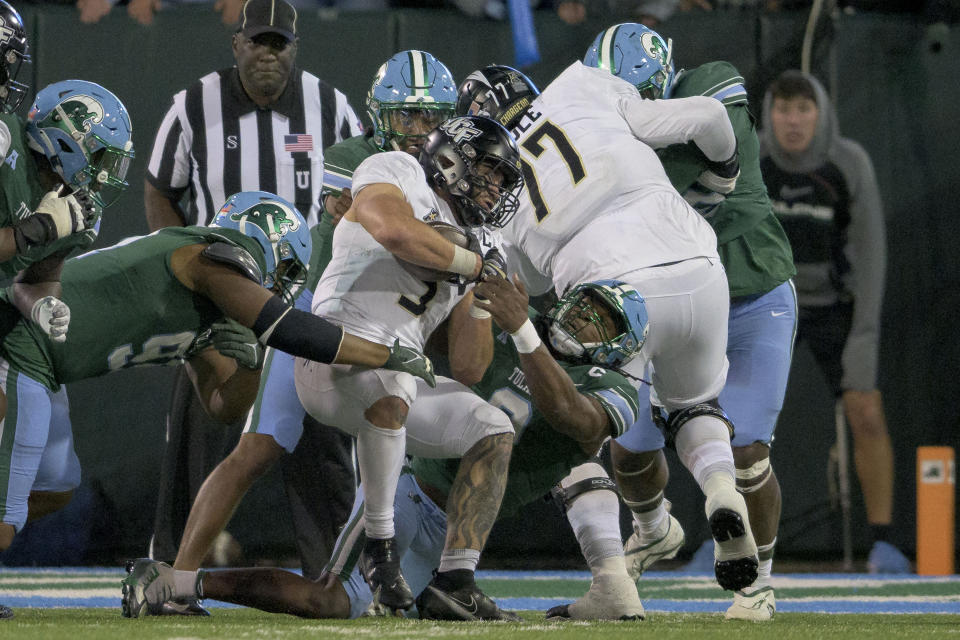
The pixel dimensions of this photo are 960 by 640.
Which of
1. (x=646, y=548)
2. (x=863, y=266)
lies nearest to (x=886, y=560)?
(x=863, y=266)

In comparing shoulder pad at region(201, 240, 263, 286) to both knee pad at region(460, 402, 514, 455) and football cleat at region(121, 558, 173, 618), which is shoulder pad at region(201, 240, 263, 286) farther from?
football cleat at region(121, 558, 173, 618)

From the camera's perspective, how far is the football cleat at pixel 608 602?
11.6 feet

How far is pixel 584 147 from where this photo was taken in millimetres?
3834

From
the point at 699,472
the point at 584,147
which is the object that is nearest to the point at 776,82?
the point at 584,147

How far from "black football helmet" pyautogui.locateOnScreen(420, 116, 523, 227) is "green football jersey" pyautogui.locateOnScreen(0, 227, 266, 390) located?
530 mm

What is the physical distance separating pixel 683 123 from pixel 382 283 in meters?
0.96

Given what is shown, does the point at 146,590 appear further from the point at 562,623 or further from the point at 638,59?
the point at 638,59

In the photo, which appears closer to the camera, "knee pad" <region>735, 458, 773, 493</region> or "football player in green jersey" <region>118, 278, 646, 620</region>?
"football player in green jersey" <region>118, 278, 646, 620</region>

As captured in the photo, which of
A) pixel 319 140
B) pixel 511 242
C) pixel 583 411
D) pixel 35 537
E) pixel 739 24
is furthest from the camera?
pixel 739 24

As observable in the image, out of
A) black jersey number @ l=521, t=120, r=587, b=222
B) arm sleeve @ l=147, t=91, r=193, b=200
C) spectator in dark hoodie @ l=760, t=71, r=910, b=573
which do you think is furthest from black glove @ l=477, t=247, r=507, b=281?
spectator in dark hoodie @ l=760, t=71, r=910, b=573

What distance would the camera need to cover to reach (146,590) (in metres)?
3.42

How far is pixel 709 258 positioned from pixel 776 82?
268 cm

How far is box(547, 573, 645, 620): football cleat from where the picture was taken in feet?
11.6

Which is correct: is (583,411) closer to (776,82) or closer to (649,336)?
(649,336)
